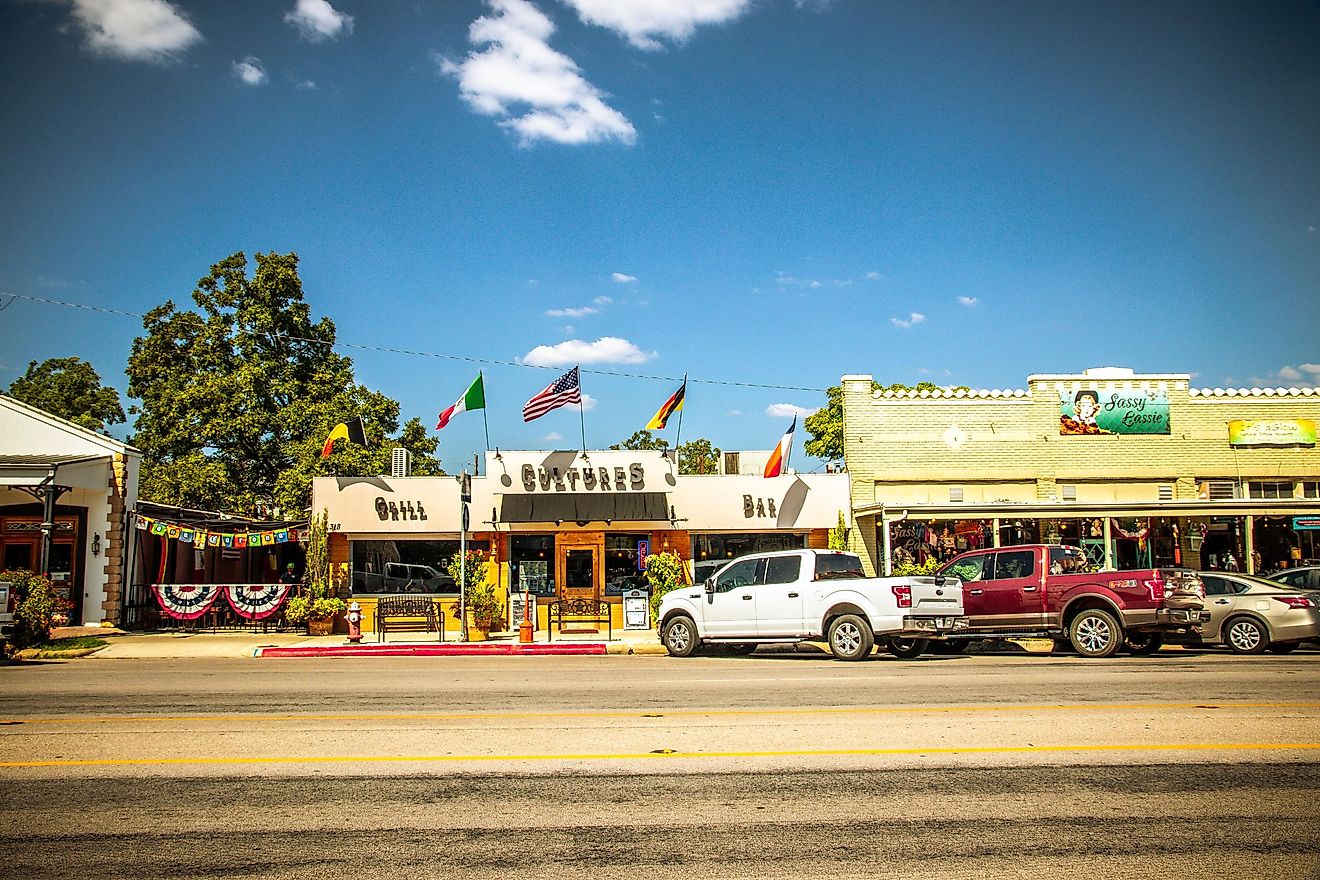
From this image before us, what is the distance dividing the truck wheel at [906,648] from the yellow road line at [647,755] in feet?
28.1

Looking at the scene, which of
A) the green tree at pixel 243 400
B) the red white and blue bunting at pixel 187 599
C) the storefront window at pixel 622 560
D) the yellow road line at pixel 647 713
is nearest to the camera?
the yellow road line at pixel 647 713

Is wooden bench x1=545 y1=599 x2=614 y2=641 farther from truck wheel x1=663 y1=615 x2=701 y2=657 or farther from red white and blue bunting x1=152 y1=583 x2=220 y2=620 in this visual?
red white and blue bunting x1=152 y1=583 x2=220 y2=620

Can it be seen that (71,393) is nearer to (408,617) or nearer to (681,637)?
(408,617)

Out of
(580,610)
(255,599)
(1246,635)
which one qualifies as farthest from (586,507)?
(1246,635)

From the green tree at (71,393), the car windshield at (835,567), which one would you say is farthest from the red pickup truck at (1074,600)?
the green tree at (71,393)

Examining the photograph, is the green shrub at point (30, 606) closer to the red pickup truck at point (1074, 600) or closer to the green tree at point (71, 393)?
the red pickup truck at point (1074, 600)

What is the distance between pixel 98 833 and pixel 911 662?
12.8 m

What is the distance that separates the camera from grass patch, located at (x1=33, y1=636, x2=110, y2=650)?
19.9 metres

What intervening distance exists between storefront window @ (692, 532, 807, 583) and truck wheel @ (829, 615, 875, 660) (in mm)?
11340

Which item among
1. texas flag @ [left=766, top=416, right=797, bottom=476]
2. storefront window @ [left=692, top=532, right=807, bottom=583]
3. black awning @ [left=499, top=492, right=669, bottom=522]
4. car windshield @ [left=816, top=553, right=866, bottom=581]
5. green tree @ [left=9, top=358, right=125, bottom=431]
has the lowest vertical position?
car windshield @ [left=816, top=553, right=866, bottom=581]

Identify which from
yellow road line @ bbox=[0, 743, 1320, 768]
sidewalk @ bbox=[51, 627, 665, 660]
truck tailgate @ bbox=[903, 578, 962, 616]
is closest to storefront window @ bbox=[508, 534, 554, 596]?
sidewalk @ bbox=[51, 627, 665, 660]

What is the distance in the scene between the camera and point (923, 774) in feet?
24.7

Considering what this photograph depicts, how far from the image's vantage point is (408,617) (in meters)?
23.3

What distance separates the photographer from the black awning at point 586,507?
26.6 meters
